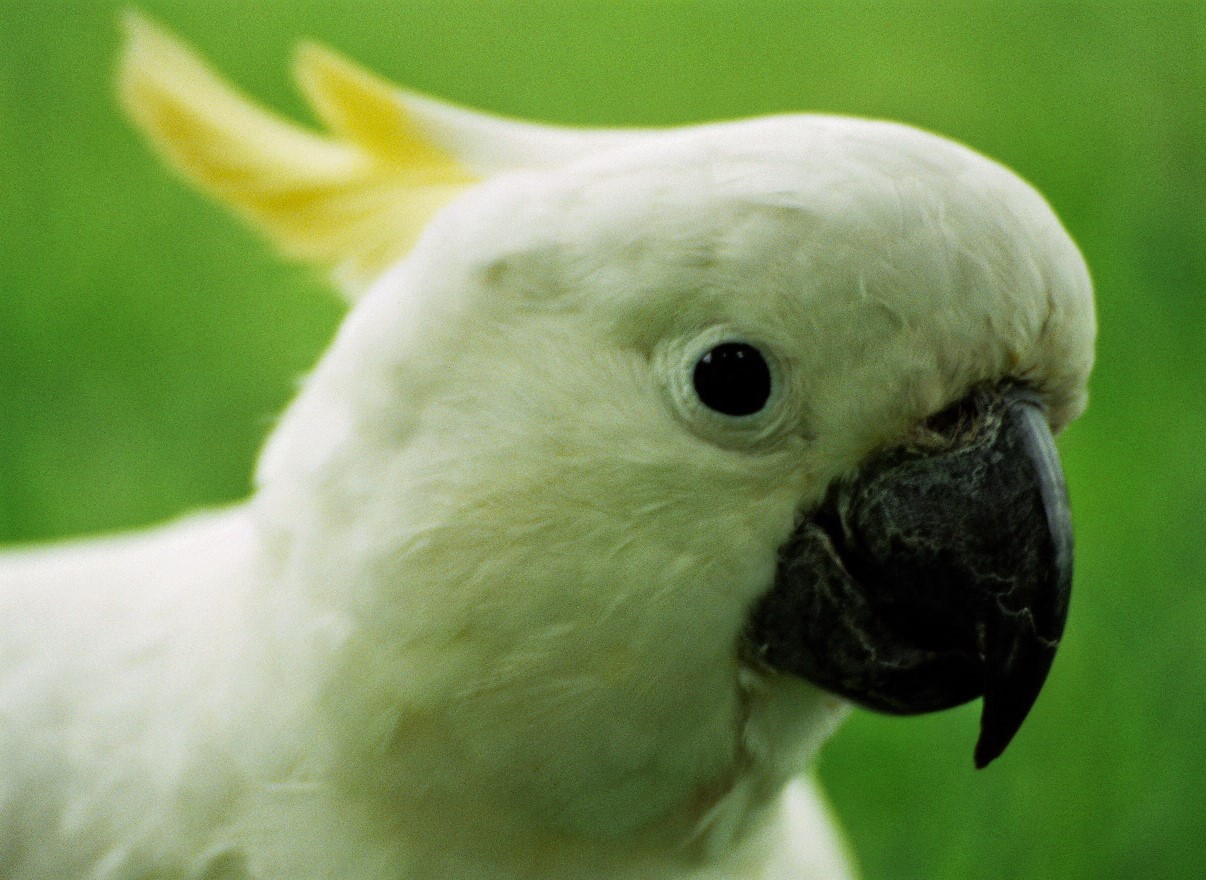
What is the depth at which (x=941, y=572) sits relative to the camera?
114 centimetres

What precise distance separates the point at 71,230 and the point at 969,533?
356 cm

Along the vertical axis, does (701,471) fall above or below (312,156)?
below

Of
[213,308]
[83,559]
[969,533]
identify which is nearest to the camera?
[969,533]

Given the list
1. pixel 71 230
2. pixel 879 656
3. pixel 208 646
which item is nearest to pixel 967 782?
pixel 879 656

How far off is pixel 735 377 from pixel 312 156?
80cm

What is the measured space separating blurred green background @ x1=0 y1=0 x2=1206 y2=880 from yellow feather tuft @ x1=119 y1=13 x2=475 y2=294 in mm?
256

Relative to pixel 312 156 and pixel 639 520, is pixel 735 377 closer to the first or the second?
pixel 639 520

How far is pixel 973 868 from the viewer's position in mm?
2332

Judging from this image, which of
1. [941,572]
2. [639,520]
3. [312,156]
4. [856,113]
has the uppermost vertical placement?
[856,113]

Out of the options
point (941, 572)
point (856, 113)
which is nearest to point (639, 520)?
point (941, 572)

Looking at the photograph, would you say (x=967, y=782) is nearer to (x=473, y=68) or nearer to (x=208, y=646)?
(x=208, y=646)

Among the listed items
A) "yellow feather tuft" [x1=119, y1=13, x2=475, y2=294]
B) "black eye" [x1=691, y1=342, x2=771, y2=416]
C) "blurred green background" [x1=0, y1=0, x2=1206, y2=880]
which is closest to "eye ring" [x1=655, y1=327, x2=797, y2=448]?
"black eye" [x1=691, y1=342, x2=771, y2=416]

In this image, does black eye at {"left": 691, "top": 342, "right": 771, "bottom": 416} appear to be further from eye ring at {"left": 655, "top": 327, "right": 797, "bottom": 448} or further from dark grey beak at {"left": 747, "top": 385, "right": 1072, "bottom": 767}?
dark grey beak at {"left": 747, "top": 385, "right": 1072, "bottom": 767}

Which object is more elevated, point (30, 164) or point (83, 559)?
point (30, 164)
